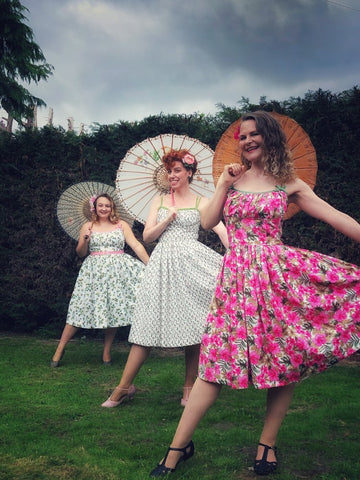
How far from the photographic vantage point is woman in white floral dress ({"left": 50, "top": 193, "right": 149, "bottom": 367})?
4.92m

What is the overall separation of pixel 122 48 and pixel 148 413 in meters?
5.64

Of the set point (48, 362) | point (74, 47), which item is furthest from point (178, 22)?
point (48, 362)

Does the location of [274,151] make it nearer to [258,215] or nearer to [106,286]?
[258,215]

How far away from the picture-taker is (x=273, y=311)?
218cm

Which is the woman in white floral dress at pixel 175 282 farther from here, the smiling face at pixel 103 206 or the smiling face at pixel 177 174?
the smiling face at pixel 103 206

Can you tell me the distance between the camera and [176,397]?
12.9ft

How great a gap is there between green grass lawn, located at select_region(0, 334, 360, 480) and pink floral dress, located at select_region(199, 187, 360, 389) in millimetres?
636

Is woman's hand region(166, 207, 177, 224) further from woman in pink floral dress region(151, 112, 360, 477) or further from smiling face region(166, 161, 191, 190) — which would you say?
woman in pink floral dress region(151, 112, 360, 477)

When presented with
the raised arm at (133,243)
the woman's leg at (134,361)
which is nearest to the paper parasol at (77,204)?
the raised arm at (133,243)

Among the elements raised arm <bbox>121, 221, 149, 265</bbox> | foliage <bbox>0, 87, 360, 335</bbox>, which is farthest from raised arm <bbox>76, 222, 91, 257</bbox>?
foliage <bbox>0, 87, 360, 335</bbox>

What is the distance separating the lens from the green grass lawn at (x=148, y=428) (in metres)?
2.43

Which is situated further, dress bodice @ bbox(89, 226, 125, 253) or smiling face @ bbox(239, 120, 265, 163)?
dress bodice @ bbox(89, 226, 125, 253)

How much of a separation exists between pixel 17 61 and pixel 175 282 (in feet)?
29.2

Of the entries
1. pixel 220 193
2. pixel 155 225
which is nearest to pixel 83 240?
pixel 155 225
